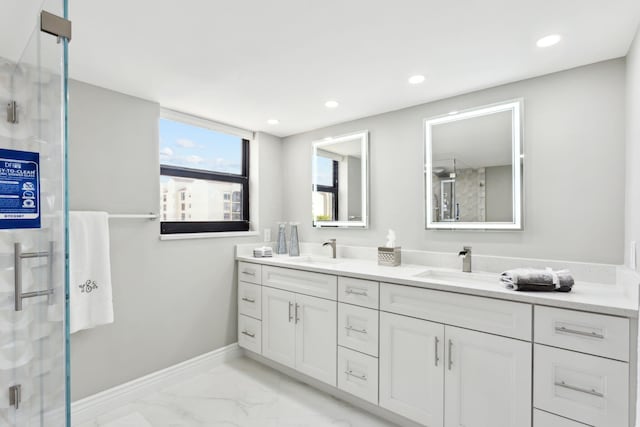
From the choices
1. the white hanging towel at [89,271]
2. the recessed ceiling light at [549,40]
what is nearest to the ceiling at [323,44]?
the recessed ceiling light at [549,40]

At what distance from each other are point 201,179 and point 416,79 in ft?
6.47

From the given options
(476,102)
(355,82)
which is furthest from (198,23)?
(476,102)

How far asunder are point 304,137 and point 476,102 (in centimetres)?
164

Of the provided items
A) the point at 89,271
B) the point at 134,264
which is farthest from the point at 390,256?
the point at 89,271

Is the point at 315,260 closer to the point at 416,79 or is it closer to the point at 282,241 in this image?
the point at 282,241

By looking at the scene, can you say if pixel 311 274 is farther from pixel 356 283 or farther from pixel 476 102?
pixel 476 102

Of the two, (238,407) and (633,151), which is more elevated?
(633,151)

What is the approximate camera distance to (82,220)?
2.04 m

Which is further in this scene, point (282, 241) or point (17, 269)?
point (282, 241)

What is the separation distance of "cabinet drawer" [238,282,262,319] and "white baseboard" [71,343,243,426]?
0.38 m

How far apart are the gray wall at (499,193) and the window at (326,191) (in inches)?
51.3

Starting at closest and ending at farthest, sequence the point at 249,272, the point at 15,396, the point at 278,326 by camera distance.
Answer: the point at 15,396 → the point at 278,326 → the point at 249,272

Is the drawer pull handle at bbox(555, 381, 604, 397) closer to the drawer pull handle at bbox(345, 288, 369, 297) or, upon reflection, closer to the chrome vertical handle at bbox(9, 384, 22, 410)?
the drawer pull handle at bbox(345, 288, 369, 297)

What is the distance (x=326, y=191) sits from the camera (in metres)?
3.16
